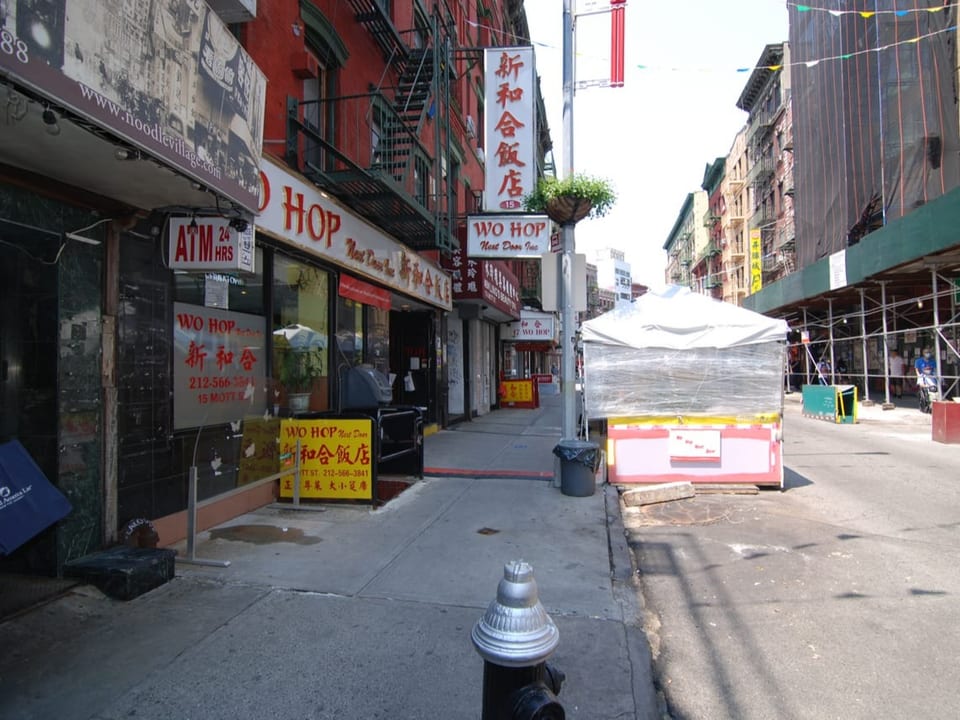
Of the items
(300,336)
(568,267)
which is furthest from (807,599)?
(300,336)

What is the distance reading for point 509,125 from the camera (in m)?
12.4

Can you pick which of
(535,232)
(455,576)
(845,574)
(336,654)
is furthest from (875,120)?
(336,654)

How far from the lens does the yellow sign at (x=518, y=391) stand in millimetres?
23312

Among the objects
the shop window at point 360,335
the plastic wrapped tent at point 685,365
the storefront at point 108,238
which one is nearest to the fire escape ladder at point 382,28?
the shop window at point 360,335

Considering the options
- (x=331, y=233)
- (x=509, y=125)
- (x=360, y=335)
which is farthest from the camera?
(x=509, y=125)

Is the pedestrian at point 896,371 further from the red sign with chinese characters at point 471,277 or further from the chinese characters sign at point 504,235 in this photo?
the chinese characters sign at point 504,235

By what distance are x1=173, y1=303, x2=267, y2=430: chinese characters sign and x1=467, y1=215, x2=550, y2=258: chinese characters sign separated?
535cm

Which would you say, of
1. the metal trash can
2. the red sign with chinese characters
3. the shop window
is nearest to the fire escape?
the shop window

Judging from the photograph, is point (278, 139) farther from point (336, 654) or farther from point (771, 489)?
point (771, 489)

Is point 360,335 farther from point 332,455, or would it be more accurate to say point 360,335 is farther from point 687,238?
point 687,238

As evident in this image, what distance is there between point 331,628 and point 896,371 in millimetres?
23097

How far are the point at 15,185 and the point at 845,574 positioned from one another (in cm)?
Answer: 686

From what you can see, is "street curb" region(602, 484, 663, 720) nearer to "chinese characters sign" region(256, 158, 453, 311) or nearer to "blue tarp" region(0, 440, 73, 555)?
"blue tarp" region(0, 440, 73, 555)

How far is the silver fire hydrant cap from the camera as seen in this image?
2.11m
